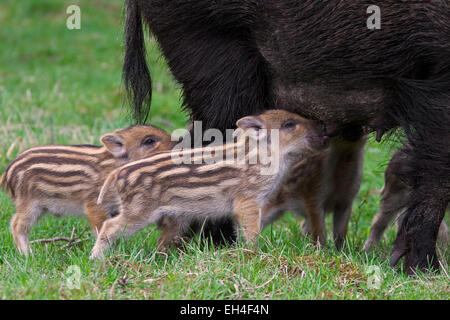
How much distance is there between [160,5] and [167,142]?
792 mm

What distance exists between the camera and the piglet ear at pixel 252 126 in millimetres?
4160

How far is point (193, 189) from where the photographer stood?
162 inches

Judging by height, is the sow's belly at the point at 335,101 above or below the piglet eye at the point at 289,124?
above

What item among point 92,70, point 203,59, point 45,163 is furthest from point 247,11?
point 92,70

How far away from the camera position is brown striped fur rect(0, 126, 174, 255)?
14.4 feet

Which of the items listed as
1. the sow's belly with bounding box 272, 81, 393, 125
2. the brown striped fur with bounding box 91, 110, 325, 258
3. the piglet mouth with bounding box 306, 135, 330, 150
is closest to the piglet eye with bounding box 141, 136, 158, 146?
the brown striped fur with bounding box 91, 110, 325, 258

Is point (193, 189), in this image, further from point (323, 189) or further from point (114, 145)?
point (323, 189)

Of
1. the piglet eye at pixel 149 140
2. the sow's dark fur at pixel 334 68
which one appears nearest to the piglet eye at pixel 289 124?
the sow's dark fur at pixel 334 68

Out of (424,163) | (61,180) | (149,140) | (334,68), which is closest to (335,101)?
(334,68)

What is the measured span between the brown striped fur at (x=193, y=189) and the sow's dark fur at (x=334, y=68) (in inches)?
10.1

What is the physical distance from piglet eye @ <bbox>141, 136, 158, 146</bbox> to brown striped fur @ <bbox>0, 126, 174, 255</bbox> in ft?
0.24

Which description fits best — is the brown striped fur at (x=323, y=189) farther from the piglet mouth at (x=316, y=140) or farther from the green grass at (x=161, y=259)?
the piglet mouth at (x=316, y=140)

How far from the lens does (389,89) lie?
406 centimetres

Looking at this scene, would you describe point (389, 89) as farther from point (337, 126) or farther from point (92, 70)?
point (92, 70)
